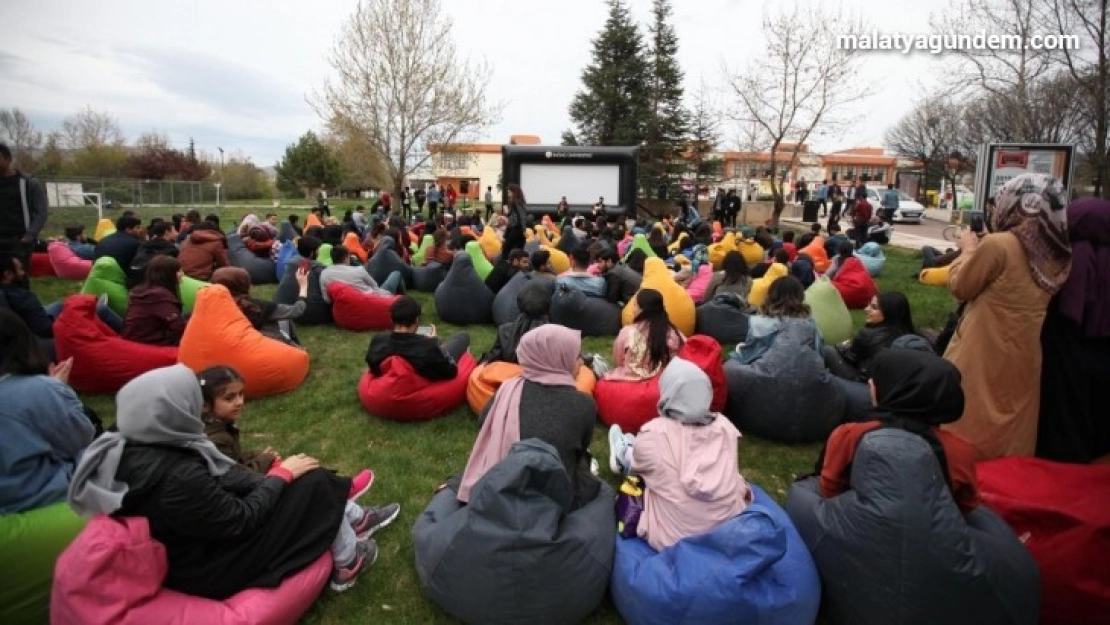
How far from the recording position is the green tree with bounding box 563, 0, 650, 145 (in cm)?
3247

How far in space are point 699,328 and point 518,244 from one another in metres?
4.35

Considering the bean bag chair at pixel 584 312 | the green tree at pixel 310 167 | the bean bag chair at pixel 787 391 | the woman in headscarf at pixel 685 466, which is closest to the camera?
the woman in headscarf at pixel 685 466

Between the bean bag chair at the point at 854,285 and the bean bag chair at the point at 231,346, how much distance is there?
24.9ft

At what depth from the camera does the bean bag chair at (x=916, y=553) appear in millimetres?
2725

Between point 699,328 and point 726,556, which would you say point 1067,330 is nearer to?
point 726,556

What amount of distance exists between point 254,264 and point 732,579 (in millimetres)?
10477

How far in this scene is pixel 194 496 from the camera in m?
2.65

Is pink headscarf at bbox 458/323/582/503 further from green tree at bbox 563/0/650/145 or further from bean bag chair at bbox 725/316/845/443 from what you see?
green tree at bbox 563/0/650/145

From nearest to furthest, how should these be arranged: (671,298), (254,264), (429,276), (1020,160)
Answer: (671,298) → (429,276) → (254,264) → (1020,160)

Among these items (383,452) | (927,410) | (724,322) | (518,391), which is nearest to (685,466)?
(518,391)

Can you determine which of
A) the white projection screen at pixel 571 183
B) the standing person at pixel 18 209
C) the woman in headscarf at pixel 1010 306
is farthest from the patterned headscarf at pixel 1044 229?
the white projection screen at pixel 571 183

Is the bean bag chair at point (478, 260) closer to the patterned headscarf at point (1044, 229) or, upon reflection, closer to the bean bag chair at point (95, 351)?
the bean bag chair at point (95, 351)

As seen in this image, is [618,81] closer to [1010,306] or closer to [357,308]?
[357,308]

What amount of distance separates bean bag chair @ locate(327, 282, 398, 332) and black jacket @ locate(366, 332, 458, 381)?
9.12 feet
